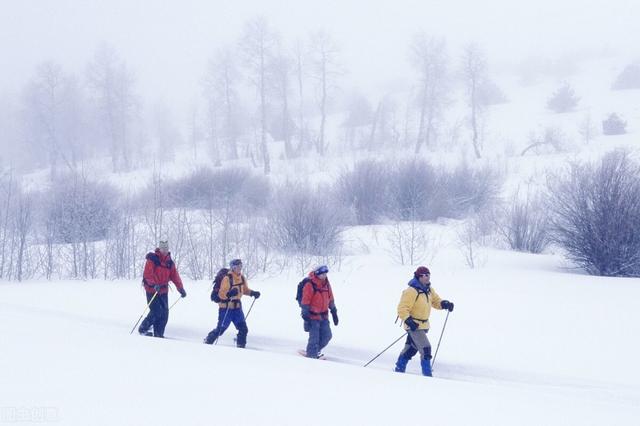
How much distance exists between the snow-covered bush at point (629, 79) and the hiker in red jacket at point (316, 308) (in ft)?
150

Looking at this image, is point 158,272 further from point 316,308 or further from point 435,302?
point 435,302

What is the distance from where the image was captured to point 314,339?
327 inches

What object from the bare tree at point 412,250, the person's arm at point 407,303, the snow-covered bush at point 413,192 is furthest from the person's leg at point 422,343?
the snow-covered bush at point 413,192

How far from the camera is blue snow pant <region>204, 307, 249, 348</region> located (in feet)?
29.6

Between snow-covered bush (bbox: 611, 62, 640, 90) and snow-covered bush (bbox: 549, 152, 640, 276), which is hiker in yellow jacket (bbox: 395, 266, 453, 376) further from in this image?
snow-covered bush (bbox: 611, 62, 640, 90)

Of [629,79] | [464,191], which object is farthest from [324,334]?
[629,79]

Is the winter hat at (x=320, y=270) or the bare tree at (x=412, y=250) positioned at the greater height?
the winter hat at (x=320, y=270)

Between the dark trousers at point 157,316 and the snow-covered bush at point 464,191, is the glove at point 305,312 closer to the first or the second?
the dark trousers at point 157,316

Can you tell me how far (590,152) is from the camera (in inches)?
1148

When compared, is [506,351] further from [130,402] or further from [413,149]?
[413,149]

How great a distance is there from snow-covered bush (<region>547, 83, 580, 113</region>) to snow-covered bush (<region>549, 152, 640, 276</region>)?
29.1 metres

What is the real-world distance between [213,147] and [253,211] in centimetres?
2093

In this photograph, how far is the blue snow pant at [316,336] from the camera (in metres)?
8.30

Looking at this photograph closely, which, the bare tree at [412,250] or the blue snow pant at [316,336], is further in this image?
the bare tree at [412,250]
